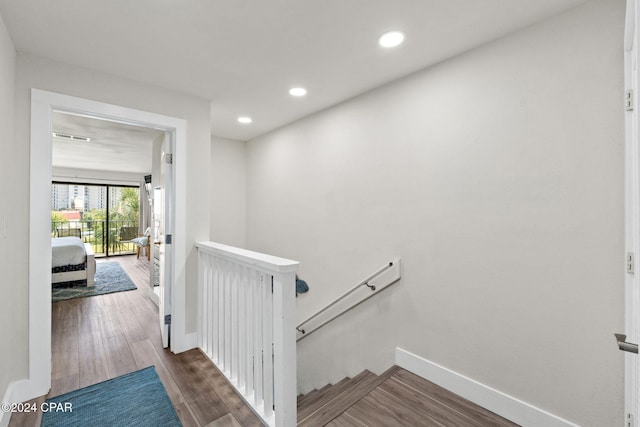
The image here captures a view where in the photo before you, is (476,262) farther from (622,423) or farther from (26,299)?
(26,299)

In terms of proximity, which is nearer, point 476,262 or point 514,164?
point 514,164

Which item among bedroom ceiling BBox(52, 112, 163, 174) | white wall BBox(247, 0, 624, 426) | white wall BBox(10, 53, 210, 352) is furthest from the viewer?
bedroom ceiling BBox(52, 112, 163, 174)

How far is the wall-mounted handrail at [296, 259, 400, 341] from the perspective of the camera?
252 cm

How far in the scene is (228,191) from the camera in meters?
4.46

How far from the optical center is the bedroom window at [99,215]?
7.71 m

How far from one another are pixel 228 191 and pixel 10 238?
8.78 ft

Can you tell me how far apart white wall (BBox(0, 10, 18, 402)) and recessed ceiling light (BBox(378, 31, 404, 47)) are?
7.29 feet

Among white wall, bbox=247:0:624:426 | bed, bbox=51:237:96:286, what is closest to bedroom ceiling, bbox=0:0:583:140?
white wall, bbox=247:0:624:426

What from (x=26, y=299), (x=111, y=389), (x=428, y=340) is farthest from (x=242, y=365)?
(x=26, y=299)

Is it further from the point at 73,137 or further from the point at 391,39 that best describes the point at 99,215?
the point at 391,39

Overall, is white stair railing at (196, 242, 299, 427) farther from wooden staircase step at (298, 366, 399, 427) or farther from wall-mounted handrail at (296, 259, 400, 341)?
wall-mounted handrail at (296, 259, 400, 341)

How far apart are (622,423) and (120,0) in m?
3.38

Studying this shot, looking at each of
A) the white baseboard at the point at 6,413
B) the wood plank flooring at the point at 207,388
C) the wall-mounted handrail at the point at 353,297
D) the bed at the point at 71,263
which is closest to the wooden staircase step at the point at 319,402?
the wood plank flooring at the point at 207,388

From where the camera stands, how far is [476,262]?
1.99 metres
